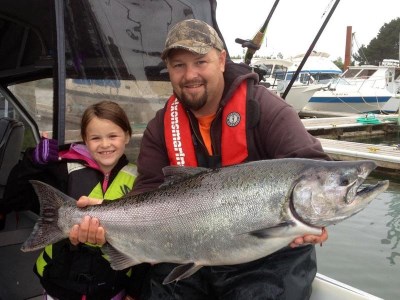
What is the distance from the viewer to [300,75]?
104 feet

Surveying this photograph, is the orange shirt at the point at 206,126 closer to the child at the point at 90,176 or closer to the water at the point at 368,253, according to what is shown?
the child at the point at 90,176

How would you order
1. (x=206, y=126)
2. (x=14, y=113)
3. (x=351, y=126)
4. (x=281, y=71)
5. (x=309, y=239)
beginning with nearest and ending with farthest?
(x=309, y=239) → (x=206, y=126) → (x=14, y=113) → (x=351, y=126) → (x=281, y=71)

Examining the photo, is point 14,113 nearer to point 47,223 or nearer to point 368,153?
point 47,223

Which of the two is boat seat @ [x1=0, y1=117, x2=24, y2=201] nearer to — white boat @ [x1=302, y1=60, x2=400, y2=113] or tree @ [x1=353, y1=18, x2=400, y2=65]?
white boat @ [x1=302, y1=60, x2=400, y2=113]

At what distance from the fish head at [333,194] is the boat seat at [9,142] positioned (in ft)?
11.4

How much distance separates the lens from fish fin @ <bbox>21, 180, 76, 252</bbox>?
293 centimetres

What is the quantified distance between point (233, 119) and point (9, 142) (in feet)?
9.43

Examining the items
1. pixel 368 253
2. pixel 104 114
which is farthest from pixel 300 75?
pixel 104 114

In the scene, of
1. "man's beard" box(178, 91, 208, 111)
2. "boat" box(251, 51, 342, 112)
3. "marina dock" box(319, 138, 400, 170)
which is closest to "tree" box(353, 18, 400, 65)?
"boat" box(251, 51, 342, 112)

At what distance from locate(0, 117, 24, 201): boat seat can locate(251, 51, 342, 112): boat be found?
1735 centimetres

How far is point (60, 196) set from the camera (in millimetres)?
2953

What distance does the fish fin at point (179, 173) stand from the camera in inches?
110

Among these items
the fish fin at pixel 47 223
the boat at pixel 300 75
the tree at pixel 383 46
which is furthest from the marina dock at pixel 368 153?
the tree at pixel 383 46

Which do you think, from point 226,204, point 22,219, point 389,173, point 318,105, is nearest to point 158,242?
point 226,204
